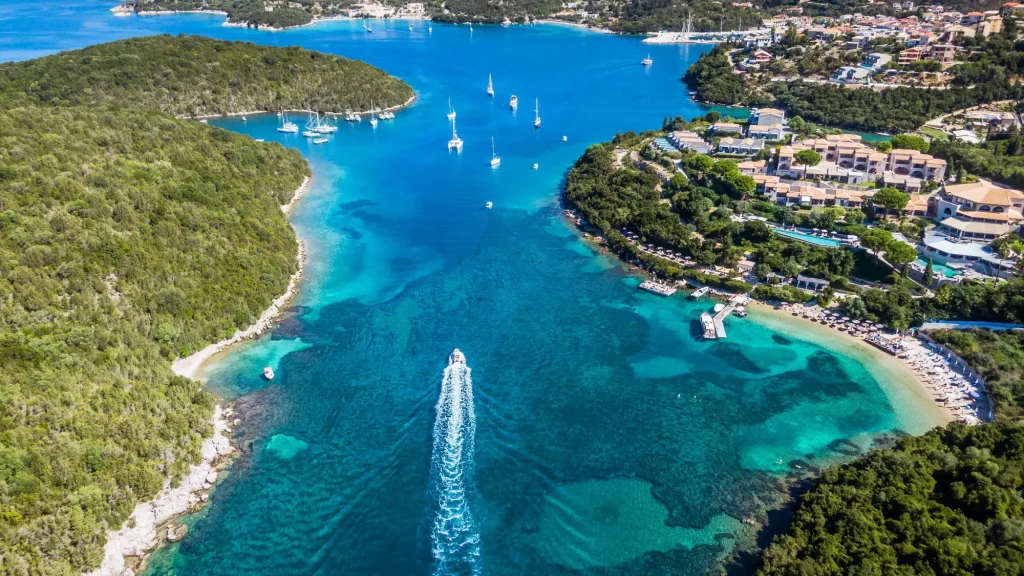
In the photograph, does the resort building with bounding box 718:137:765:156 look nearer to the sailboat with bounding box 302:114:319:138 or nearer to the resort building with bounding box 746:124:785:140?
the resort building with bounding box 746:124:785:140

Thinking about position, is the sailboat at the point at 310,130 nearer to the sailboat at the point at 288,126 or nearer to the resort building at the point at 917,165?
the sailboat at the point at 288,126

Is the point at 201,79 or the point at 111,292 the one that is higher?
the point at 201,79

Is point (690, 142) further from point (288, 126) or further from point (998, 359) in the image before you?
point (288, 126)

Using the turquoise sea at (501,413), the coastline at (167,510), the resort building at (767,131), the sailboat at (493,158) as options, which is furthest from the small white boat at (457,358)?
the resort building at (767,131)

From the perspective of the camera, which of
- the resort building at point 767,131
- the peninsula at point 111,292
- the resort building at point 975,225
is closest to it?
the peninsula at point 111,292

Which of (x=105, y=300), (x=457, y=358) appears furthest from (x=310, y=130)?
(x=457, y=358)

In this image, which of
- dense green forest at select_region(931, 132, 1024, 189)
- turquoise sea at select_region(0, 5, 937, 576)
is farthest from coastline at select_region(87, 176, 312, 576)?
dense green forest at select_region(931, 132, 1024, 189)
